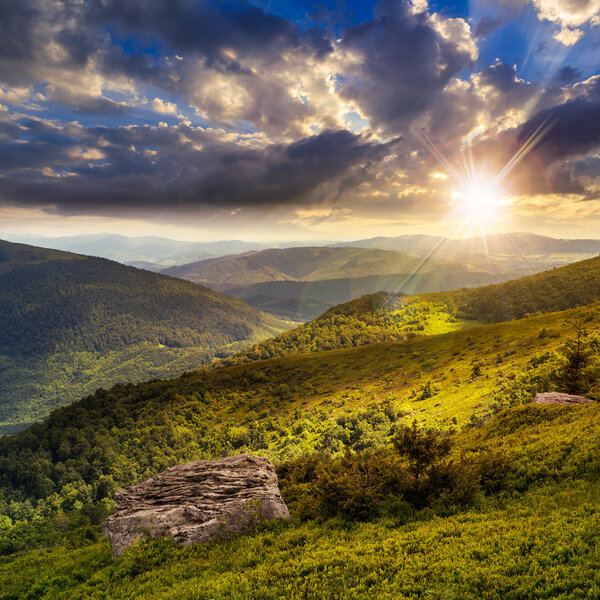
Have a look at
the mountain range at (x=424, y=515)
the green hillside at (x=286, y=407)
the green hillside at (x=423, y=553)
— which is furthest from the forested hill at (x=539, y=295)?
the green hillside at (x=423, y=553)

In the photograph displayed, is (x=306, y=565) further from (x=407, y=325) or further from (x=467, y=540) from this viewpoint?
(x=407, y=325)

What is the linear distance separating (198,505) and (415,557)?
1398cm

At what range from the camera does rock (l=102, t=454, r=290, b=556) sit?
18.2m

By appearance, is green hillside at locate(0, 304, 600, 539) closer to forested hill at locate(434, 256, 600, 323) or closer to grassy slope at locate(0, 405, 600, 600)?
grassy slope at locate(0, 405, 600, 600)

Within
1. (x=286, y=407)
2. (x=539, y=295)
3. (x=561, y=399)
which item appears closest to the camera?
→ (x=561, y=399)

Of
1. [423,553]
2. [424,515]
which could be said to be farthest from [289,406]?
[423,553]

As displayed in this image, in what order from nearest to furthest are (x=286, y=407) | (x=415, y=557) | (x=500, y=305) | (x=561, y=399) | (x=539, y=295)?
(x=415, y=557), (x=561, y=399), (x=286, y=407), (x=539, y=295), (x=500, y=305)

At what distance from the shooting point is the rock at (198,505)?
59.8 feet

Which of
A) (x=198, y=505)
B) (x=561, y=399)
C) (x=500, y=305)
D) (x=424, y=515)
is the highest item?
(x=561, y=399)

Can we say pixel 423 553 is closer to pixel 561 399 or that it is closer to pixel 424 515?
pixel 424 515

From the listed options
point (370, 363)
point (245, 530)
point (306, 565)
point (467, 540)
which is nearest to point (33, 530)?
point (245, 530)

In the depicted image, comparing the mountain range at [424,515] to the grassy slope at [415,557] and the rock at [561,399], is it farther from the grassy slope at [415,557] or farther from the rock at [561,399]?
the rock at [561,399]

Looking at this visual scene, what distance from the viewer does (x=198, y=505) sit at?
1991 centimetres

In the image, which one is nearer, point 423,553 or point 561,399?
point 423,553
